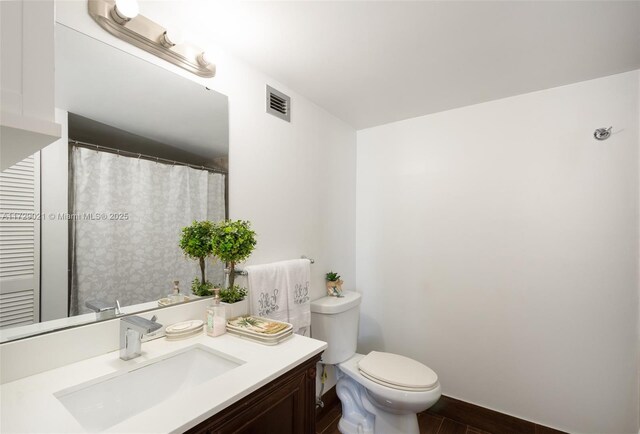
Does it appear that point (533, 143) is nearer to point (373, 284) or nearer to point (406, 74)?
point (406, 74)

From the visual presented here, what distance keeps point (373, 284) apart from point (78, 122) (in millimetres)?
2235

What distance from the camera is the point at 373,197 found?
2613 mm

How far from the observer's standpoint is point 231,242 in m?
1.30

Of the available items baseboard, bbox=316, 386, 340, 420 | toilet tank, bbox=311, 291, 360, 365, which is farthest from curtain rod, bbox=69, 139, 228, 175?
baseboard, bbox=316, 386, 340, 420

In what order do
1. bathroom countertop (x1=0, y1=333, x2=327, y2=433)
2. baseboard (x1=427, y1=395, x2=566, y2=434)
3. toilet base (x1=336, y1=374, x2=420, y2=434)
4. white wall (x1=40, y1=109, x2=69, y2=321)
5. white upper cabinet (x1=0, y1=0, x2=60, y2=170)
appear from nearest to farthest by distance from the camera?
white upper cabinet (x1=0, y1=0, x2=60, y2=170) < bathroom countertop (x1=0, y1=333, x2=327, y2=433) < white wall (x1=40, y1=109, x2=69, y2=321) < toilet base (x1=336, y1=374, x2=420, y2=434) < baseboard (x1=427, y1=395, x2=566, y2=434)

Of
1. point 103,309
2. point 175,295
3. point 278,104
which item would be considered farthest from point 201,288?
point 278,104

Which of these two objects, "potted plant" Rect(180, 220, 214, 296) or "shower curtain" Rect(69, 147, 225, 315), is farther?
"potted plant" Rect(180, 220, 214, 296)

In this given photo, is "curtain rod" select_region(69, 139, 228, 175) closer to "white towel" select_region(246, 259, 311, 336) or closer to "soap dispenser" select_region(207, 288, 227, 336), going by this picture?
"white towel" select_region(246, 259, 311, 336)

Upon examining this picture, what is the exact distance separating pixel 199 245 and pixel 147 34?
2.96 ft

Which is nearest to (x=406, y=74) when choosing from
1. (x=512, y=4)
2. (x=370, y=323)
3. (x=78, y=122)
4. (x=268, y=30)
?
(x=512, y=4)

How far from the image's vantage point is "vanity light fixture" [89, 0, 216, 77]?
1047 mm

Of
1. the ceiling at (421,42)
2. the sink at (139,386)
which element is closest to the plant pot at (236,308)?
the sink at (139,386)

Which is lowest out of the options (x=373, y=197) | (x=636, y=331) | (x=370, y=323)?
(x=370, y=323)

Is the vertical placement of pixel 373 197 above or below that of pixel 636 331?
above
